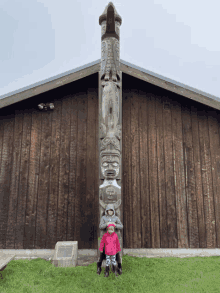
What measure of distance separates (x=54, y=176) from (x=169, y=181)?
9.29 feet

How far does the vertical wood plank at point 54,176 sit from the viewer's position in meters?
4.46

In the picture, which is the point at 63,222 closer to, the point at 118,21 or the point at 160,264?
the point at 160,264

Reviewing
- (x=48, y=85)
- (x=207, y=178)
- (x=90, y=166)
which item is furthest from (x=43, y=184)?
(x=207, y=178)

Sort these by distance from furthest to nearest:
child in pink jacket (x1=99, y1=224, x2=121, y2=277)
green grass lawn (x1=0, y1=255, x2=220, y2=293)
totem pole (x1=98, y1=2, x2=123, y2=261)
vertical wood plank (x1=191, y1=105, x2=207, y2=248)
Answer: vertical wood plank (x1=191, y1=105, x2=207, y2=248) → totem pole (x1=98, y1=2, x2=123, y2=261) → child in pink jacket (x1=99, y1=224, x2=121, y2=277) → green grass lawn (x1=0, y1=255, x2=220, y2=293)

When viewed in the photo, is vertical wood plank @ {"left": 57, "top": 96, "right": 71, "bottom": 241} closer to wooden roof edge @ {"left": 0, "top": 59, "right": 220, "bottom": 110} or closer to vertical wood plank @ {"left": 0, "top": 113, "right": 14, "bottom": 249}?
wooden roof edge @ {"left": 0, "top": 59, "right": 220, "bottom": 110}

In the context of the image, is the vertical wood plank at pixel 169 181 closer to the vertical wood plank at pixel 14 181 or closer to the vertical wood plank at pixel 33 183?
the vertical wood plank at pixel 33 183

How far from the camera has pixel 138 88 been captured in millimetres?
5160

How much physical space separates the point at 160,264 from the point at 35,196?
3.09m

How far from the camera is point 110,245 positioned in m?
3.15

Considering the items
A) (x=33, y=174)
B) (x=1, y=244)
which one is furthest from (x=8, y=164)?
(x=1, y=244)

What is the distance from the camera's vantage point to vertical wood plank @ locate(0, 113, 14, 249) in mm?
4477

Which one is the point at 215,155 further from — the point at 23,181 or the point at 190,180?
the point at 23,181

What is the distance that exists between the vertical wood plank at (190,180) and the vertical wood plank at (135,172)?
121 centimetres

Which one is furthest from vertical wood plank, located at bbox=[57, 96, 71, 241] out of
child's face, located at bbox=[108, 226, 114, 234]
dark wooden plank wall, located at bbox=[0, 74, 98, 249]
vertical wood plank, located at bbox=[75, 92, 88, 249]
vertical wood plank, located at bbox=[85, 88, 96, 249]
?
child's face, located at bbox=[108, 226, 114, 234]
